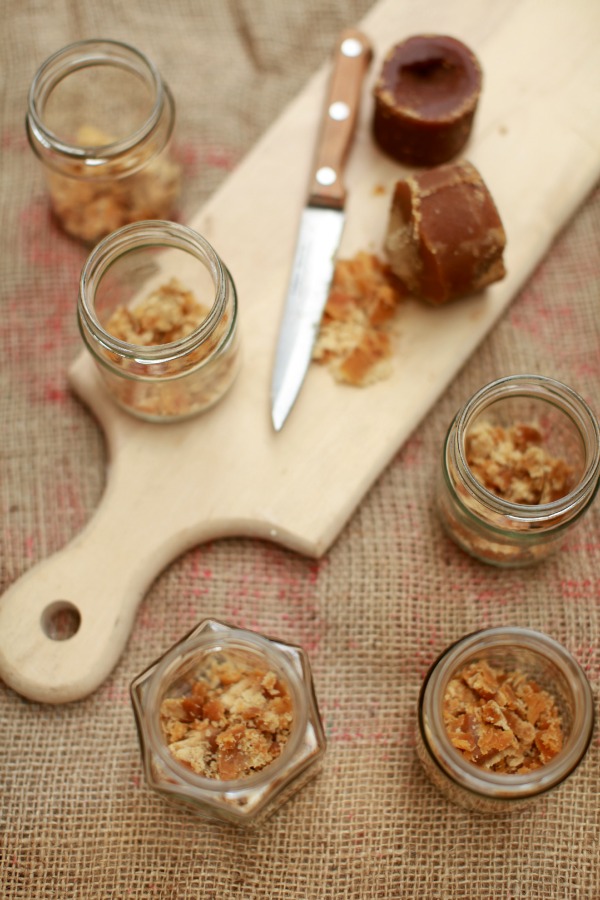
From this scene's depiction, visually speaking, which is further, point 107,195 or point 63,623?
point 107,195

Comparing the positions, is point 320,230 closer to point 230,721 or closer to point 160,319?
point 160,319

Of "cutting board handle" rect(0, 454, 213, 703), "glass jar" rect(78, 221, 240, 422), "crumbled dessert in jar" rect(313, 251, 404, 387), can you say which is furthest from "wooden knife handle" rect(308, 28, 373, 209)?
"cutting board handle" rect(0, 454, 213, 703)

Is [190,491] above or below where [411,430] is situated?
below

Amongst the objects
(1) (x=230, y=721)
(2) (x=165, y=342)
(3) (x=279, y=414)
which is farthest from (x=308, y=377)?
(1) (x=230, y=721)

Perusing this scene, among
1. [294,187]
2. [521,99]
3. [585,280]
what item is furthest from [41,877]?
Result: [521,99]

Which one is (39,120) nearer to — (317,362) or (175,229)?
(175,229)

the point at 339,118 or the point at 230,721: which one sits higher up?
the point at 339,118
